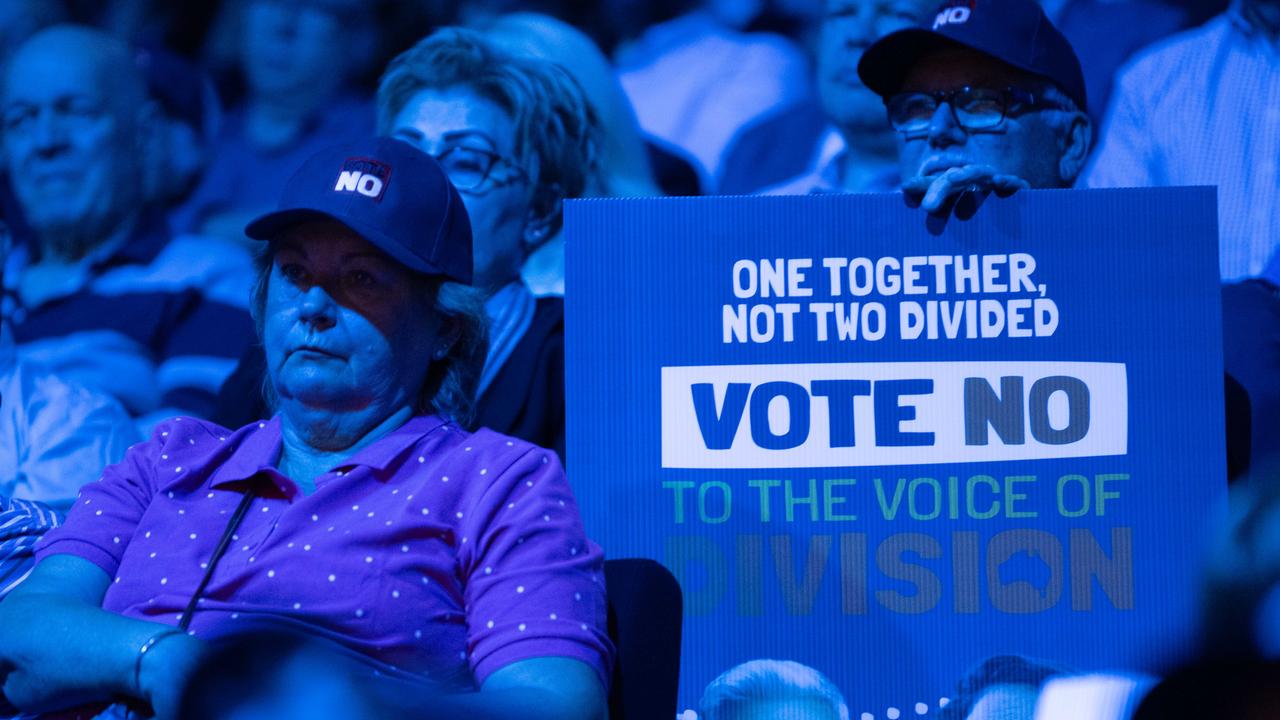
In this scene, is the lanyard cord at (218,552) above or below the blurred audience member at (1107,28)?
below

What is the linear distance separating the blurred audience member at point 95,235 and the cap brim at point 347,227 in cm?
179

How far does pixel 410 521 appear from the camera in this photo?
1822mm

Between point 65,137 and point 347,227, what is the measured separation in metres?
2.47

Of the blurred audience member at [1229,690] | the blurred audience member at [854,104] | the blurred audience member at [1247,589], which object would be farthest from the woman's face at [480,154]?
the blurred audience member at [1247,589]

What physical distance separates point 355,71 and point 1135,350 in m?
2.71

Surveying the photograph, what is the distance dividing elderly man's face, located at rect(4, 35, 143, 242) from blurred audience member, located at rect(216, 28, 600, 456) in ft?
4.46

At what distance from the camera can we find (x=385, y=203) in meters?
1.93

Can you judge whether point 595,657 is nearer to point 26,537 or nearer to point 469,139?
point 26,537

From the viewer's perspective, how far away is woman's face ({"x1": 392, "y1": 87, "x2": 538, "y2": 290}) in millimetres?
2900

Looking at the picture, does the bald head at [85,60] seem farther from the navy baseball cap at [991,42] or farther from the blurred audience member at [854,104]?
the navy baseball cap at [991,42]

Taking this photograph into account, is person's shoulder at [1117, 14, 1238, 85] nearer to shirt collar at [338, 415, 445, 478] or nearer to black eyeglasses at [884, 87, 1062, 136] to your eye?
black eyeglasses at [884, 87, 1062, 136]

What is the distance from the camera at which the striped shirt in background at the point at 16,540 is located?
2021 mm

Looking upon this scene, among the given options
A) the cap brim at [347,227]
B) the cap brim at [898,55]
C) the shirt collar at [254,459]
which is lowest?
the shirt collar at [254,459]

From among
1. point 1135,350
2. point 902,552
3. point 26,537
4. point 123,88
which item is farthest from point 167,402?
point 1135,350
